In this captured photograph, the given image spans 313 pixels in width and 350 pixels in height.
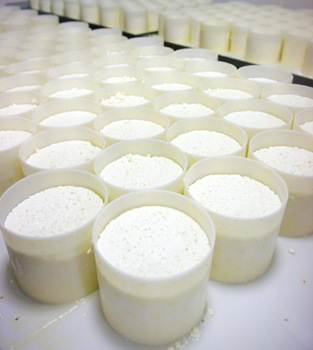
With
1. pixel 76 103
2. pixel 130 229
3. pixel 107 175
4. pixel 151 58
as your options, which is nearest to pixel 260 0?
pixel 151 58

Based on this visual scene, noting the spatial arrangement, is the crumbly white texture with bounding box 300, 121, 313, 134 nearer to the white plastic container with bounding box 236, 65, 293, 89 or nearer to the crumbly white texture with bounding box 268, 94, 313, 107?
the crumbly white texture with bounding box 268, 94, 313, 107

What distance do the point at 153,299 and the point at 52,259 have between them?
310 millimetres

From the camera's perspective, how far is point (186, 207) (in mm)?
920

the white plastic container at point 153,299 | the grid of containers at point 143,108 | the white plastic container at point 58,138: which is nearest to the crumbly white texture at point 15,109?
the grid of containers at point 143,108

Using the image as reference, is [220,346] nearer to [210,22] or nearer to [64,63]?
[64,63]

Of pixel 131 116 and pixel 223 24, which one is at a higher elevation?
pixel 223 24

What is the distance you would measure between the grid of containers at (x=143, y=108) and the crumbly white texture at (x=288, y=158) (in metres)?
0.04

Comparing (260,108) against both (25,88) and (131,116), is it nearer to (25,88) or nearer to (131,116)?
(131,116)

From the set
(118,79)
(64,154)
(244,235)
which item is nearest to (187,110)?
(118,79)

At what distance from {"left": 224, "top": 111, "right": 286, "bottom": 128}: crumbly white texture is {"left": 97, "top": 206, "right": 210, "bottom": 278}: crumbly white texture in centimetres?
66

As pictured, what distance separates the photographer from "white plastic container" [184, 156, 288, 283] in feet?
2.81

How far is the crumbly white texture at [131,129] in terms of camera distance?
1324 mm

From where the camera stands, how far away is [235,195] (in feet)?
3.29

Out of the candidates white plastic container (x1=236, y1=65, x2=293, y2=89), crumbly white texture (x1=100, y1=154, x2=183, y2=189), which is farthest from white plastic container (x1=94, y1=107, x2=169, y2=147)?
white plastic container (x1=236, y1=65, x2=293, y2=89)
